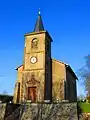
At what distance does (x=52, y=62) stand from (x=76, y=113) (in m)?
12.9

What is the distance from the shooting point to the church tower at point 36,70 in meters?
28.5

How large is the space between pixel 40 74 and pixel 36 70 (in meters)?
0.95

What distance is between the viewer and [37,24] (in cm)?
3344

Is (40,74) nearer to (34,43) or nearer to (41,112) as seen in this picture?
(34,43)

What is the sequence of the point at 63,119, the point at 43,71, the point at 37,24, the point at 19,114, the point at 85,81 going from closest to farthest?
the point at 63,119 < the point at 19,114 < the point at 43,71 < the point at 37,24 < the point at 85,81

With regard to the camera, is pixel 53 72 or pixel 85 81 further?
pixel 85 81

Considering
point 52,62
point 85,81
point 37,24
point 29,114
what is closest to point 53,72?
point 52,62

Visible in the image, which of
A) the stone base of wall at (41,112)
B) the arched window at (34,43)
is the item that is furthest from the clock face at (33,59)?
the stone base of wall at (41,112)

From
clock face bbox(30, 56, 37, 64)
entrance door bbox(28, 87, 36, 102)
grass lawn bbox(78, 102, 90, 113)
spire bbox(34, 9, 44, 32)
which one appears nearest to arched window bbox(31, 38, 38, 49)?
clock face bbox(30, 56, 37, 64)

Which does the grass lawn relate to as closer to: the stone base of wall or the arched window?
the stone base of wall

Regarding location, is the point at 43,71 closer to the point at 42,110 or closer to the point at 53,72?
the point at 53,72

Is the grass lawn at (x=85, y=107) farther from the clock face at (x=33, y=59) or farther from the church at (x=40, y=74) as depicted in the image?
the clock face at (x=33, y=59)

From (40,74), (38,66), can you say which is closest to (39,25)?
(38,66)

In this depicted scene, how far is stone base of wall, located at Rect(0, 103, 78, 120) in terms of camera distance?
20188 millimetres
